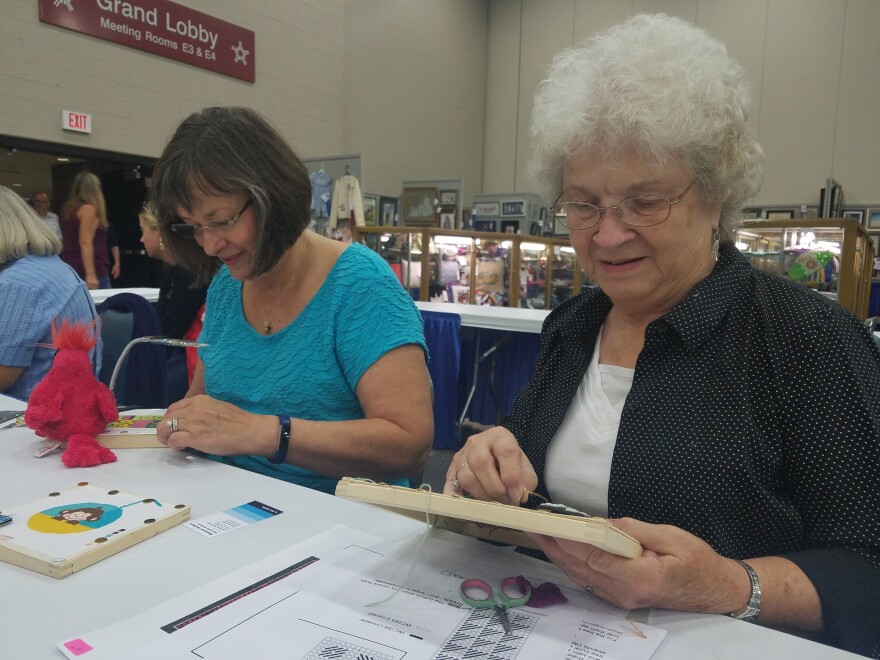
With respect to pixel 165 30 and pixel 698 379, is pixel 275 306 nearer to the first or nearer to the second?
pixel 698 379

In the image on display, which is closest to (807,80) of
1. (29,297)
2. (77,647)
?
(29,297)

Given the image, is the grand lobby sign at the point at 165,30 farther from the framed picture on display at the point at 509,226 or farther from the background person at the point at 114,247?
the framed picture on display at the point at 509,226

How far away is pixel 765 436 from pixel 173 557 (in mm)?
814

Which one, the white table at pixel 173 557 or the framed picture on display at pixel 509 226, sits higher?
the framed picture on display at pixel 509 226

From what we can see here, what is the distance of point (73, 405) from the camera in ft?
3.94

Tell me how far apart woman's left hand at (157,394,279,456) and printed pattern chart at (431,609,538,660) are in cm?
60

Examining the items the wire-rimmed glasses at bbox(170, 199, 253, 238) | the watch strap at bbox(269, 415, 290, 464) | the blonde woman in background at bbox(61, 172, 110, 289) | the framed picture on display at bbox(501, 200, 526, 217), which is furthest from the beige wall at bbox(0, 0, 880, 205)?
the watch strap at bbox(269, 415, 290, 464)

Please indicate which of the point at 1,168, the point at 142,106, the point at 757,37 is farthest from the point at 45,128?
the point at 757,37

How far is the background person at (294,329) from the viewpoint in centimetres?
125

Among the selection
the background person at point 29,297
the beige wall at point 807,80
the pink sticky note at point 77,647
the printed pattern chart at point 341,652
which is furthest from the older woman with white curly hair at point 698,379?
the beige wall at point 807,80

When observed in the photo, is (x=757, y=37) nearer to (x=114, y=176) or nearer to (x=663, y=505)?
(x=114, y=176)

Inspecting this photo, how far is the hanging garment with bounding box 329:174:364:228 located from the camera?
6.53 meters

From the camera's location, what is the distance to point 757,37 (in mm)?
9102

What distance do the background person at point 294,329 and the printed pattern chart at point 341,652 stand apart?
0.59 m
